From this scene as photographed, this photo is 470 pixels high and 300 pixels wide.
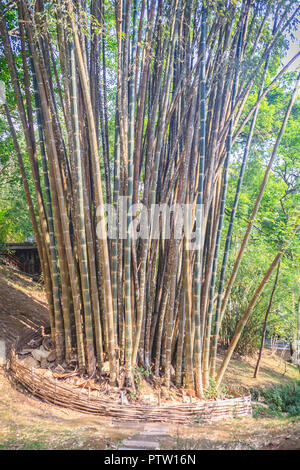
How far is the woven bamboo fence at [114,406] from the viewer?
2.24 metres

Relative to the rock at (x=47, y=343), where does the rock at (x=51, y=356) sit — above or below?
above

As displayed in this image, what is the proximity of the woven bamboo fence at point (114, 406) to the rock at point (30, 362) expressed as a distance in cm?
7

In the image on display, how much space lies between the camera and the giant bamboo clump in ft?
7.72

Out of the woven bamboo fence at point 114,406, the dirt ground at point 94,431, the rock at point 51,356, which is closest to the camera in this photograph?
the dirt ground at point 94,431

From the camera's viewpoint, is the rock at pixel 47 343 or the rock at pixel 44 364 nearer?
the rock at pixel 44 364

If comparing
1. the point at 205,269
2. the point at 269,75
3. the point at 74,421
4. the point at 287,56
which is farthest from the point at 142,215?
the point at 269,75

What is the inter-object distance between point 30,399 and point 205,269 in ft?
5.35

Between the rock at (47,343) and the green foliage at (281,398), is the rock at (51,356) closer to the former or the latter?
the rock at (47,343)

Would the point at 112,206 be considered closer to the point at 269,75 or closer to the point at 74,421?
the point at 74,421

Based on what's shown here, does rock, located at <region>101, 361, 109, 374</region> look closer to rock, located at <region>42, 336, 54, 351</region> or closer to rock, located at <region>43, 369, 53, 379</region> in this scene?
rock, located at <region>43, 369, 53, 379</region>

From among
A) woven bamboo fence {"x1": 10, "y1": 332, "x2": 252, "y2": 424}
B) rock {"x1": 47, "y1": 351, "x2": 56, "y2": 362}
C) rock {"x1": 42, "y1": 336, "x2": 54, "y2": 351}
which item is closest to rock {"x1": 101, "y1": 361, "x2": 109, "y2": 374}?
woven bamboo fence {"x1": 10, "y1": 332, "x2": 252, "y2": 424}

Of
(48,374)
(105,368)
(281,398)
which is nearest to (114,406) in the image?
(105,368)

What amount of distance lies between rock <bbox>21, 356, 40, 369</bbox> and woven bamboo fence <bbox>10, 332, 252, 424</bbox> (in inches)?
2.7

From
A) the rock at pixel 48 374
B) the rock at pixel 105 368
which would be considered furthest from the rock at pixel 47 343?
the rock at pixel 105 368
